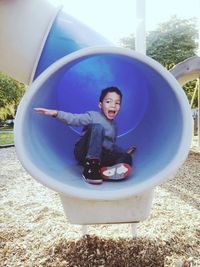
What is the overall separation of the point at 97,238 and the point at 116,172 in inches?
19.1

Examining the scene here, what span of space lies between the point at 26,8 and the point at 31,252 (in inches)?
56.7

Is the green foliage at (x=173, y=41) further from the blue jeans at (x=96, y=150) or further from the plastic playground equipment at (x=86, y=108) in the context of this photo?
the blue jeans at (x=96, y=150)

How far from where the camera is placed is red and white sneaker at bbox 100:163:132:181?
173 centimetres

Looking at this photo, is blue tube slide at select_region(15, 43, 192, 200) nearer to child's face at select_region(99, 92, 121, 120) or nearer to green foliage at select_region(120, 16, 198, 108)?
child's face at select_region(99, 92, 121, 120)

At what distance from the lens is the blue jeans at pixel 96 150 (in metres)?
1.80

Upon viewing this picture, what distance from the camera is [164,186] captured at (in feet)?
11.1

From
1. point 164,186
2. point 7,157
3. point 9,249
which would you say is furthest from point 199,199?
point 7,157

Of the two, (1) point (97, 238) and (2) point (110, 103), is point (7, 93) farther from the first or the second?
(1) point (97, 238)

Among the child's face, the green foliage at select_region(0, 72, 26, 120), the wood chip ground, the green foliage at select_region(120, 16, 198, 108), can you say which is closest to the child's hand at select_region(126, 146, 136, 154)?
the child's face

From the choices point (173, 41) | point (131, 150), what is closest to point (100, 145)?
point (131, 150)

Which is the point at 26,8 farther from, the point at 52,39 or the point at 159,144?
the point at 159,144

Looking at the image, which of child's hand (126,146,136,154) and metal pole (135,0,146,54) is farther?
metal pole (135,0,146,54)

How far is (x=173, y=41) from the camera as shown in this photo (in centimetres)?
1869

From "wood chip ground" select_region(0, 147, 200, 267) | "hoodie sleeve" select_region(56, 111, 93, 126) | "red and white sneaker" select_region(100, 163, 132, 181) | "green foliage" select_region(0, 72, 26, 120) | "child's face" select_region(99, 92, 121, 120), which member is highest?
"green foliage" select_region(0, 72, 26, 120)
